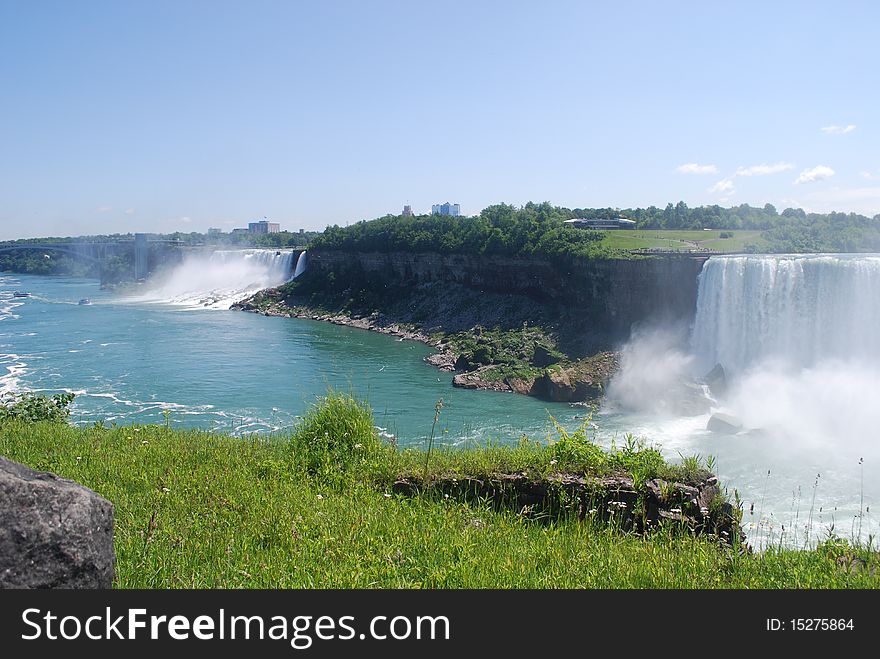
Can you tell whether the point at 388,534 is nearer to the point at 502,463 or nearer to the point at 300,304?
the point at 502,463

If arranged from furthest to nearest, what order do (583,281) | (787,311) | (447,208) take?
(447,208)
(583,281)
(787,311)

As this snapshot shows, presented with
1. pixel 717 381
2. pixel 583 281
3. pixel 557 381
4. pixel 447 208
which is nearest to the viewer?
pixel 557 381

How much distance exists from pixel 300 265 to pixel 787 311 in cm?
4640

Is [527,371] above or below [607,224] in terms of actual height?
below

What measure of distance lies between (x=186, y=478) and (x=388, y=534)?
2.60 meters

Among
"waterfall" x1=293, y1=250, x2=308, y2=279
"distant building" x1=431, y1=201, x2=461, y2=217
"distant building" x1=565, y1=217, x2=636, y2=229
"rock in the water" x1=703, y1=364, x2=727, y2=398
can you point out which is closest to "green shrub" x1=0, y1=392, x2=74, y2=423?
"rock in the water" x1=703, y1=364, x2=727, y2=398

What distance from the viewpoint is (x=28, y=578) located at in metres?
3.20

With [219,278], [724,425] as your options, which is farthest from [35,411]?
[219,278]

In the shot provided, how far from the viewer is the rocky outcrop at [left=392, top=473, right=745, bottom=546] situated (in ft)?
20.5

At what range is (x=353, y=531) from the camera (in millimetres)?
5168

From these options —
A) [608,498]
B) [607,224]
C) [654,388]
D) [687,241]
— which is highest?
[607,224]

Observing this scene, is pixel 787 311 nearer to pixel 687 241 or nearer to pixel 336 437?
pixel 687 241

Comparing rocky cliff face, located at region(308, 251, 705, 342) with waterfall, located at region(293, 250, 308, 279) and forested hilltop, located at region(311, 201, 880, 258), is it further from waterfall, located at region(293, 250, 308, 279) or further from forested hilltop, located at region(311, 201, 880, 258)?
waterfall, located at region(293, 250, 308, 279)

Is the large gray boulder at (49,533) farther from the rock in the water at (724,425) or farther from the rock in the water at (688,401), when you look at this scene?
the rock in the water at (688,401)
